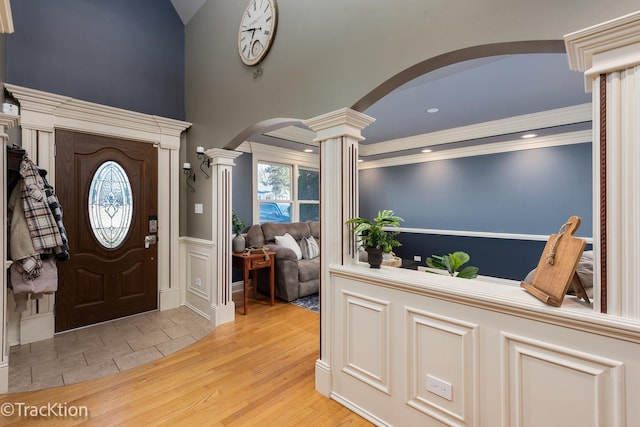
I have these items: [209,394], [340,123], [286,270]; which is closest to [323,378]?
[209,394]

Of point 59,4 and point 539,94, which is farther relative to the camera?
point 539,94

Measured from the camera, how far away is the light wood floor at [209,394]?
177 cm

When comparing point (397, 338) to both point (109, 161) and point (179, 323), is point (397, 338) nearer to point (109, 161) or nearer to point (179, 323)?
point (179, 323)

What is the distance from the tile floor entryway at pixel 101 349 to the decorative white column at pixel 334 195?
1550mm

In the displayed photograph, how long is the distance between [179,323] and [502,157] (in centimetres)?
525

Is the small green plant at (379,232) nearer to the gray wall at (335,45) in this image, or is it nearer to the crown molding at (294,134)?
the gray wall at (335,45)

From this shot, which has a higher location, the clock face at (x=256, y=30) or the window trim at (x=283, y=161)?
the clock face at (x=256, y=30)

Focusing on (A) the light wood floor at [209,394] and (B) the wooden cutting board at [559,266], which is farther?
(A) the light wood floor at [209,394]

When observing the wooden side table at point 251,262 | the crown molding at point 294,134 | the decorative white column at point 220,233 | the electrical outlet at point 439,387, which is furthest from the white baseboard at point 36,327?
the electrical outlet at point 439,387

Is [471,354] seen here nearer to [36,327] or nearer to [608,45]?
[608,45]

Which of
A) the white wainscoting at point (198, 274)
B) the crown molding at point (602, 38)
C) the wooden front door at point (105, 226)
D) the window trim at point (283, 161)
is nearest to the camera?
the crown molding at point (602, 38)

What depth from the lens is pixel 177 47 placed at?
12.1 ft

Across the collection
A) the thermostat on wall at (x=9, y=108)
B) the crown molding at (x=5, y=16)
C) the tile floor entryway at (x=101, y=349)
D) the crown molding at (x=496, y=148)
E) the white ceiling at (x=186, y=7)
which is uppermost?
the white ceiling at (x=186, y=7)

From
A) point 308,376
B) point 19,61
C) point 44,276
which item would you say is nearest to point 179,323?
point 44,276
